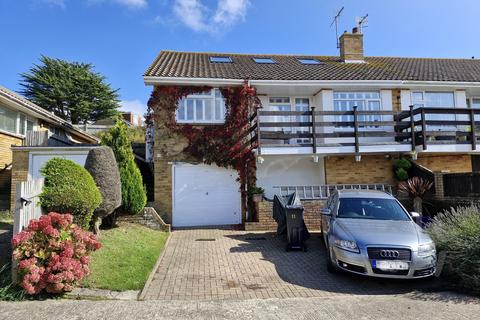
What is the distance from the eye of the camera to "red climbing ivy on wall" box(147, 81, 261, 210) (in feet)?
41.6

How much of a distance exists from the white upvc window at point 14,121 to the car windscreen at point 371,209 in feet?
44.4

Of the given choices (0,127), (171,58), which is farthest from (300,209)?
(0,127)

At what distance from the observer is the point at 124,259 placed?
6.94m

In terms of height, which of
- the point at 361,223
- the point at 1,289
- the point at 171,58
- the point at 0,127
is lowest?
the point at 1,289

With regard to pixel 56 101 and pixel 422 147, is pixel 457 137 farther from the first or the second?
pixel 56 101

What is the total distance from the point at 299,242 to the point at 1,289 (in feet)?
20.0

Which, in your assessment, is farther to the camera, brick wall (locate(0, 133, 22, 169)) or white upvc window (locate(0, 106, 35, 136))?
white upvc window (locate(0, 106, 35, 136))

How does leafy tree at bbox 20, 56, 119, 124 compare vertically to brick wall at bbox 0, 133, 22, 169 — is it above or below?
above

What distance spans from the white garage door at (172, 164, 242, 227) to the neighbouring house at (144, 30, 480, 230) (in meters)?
0.04

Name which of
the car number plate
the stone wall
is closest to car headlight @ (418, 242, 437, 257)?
the car number plate

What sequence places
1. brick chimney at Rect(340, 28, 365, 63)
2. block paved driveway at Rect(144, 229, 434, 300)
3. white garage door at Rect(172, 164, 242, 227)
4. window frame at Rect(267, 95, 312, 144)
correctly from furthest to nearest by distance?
brick chimney at Rect(340, 28, 365, 63) < window frame at Rect(267, 95, 312, 144) < white garage door at Rect(172, 164, 242, 227) < block paved driveway at Rect(144, 229, 434, 300)

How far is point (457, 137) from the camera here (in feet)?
42.8

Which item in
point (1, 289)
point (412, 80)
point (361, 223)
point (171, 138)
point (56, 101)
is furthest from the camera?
point (56, 101)

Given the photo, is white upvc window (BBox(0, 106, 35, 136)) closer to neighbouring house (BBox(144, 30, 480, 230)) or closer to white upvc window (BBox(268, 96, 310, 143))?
neighbouring house (BBox(144, 30, 480, 230))
